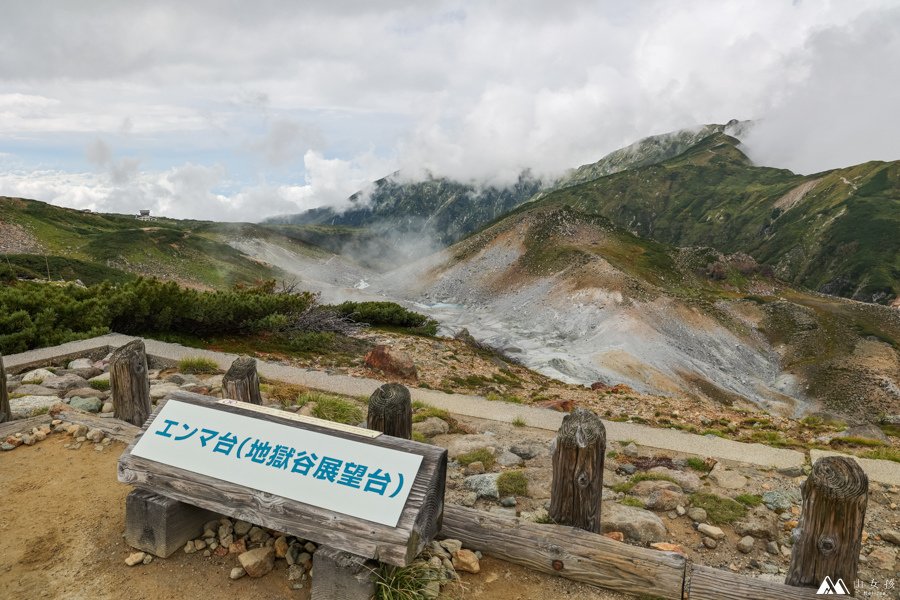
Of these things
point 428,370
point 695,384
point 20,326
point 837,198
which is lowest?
point 695,384

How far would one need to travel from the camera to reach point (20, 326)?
12750 mm

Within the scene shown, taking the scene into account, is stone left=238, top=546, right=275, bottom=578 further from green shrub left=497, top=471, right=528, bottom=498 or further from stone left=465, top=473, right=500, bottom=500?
green shrub left=497, top=471, right=528, bottom=498

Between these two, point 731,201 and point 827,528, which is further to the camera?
point 731,201

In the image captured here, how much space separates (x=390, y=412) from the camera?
15.9 ft

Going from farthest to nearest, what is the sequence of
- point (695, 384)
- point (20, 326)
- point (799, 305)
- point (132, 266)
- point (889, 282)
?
point (889, 282), point (132, 266), point (799, 305), point (695, 384), point (20, 326)

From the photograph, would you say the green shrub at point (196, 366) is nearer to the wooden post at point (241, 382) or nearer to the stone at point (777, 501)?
the wooden post at point (241, 382)

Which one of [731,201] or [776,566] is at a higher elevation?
[731,201]

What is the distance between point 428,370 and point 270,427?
45.6ft

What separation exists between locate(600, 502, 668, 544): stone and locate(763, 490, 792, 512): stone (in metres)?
1.86

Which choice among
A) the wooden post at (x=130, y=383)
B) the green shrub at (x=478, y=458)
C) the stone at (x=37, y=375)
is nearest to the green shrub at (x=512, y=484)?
the green shrub at (x=478, y=458)

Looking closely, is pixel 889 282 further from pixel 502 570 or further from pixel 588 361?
pixel 502 570

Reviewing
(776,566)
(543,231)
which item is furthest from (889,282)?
(776,566)

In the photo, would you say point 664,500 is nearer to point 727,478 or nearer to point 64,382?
point 727,478

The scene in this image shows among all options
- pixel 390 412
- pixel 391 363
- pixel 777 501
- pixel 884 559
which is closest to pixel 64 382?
pixel 390 412
